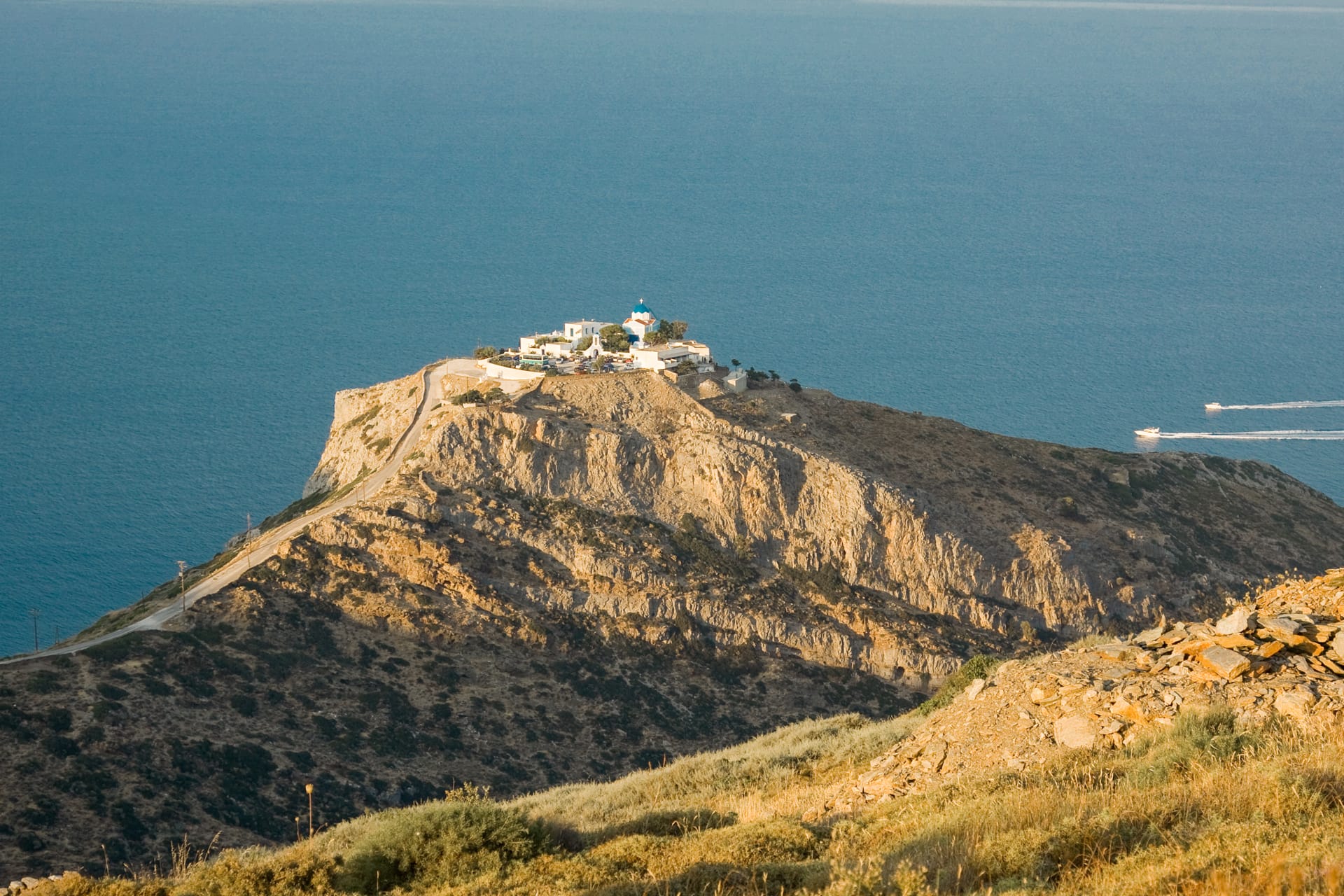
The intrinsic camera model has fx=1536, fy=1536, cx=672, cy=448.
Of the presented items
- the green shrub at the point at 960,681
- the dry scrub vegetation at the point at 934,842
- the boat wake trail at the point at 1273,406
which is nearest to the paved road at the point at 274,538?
the green shrub at the point at 960,681

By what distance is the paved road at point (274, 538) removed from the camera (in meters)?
63.3

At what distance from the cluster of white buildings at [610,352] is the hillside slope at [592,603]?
8.86 feet

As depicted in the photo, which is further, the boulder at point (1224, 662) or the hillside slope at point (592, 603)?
the hillside slope at point (592, 603)

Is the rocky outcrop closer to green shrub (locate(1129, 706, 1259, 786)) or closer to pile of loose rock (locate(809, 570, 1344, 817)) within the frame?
pile of loose rock (locate(809, 570, 1344, 817))

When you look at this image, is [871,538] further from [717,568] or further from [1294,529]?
[1294,529]

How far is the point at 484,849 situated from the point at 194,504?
397 ft

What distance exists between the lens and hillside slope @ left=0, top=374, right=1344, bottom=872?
56.0 metres

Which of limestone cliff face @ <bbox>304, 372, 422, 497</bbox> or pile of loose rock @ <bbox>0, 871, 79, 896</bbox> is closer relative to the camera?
pile of loose rock @ <bbox>0, 871, 79, 896</bbox>

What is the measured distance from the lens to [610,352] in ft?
284

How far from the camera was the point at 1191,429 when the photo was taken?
6521 inches

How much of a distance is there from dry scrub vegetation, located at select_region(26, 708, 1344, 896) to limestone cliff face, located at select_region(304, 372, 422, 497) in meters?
51.2

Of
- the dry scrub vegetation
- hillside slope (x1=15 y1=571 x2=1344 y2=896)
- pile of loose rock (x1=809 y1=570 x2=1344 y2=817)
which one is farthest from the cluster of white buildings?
pile of loose rock (x1=809 y1=570 x2=1344 y2=817)

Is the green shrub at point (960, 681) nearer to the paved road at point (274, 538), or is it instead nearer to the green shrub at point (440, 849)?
the green shrub at point (440, 849)

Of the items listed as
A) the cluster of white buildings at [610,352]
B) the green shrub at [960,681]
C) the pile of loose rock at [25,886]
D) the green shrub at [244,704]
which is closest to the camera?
the pile of loose rock at [25,886]
